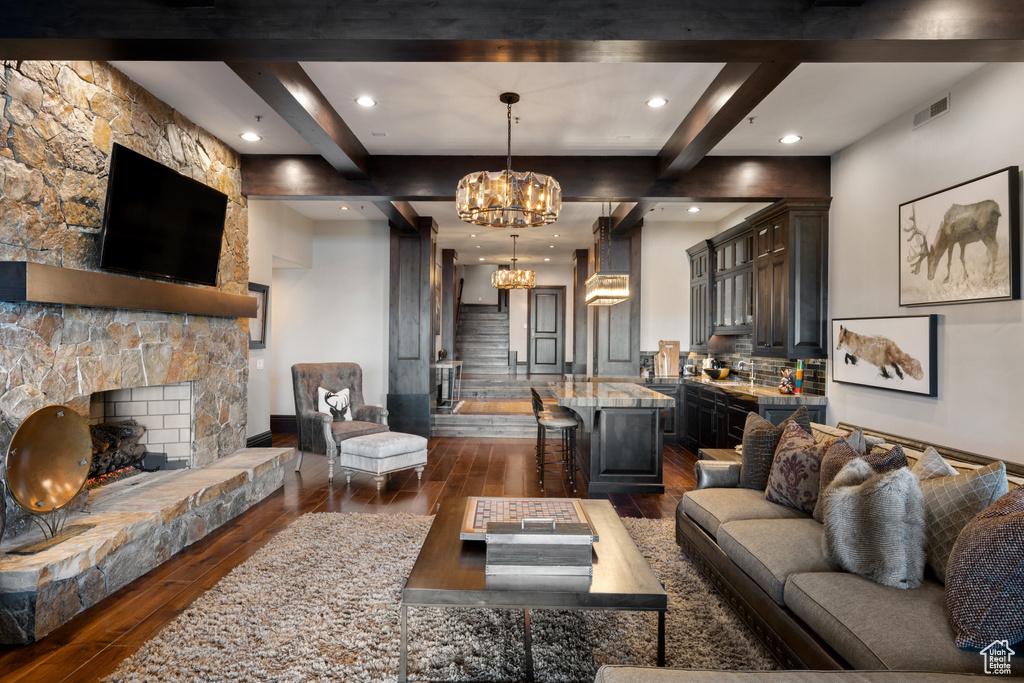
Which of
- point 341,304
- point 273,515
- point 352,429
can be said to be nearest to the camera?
point 273,515

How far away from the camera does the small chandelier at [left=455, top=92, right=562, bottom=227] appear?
354cm

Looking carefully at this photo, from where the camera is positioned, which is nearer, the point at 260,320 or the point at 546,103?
the point at 546,103

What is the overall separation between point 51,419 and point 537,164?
410 cm

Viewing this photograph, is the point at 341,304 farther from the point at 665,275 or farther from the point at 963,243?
the point at 963,243

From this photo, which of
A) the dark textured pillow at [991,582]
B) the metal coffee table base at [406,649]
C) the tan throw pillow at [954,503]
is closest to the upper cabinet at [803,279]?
the tan throw pillow at [954,503]

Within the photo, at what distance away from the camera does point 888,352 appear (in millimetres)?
4023

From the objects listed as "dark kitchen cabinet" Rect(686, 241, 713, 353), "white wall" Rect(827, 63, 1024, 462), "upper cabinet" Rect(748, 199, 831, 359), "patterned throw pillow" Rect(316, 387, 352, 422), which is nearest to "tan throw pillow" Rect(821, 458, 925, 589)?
"white wall" Rect(827, 63, 1024, 462)

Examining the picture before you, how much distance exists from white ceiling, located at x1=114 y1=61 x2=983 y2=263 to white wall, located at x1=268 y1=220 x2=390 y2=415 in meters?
2.81

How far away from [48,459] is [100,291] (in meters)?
1.00

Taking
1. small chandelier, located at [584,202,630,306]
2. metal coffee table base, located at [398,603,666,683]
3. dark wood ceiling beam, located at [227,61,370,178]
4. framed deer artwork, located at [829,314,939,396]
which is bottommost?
metal coffee table base, located at [398,603,666,683]

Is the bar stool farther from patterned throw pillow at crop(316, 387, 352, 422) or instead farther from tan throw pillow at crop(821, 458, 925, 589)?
tan throw pillow at crop(821, 458, 925, 589)

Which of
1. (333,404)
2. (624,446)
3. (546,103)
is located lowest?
(624,446)

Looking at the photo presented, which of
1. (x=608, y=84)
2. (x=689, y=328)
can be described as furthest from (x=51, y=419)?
(x=689, y=328)

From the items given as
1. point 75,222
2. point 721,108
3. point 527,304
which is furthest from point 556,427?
point 527,304
